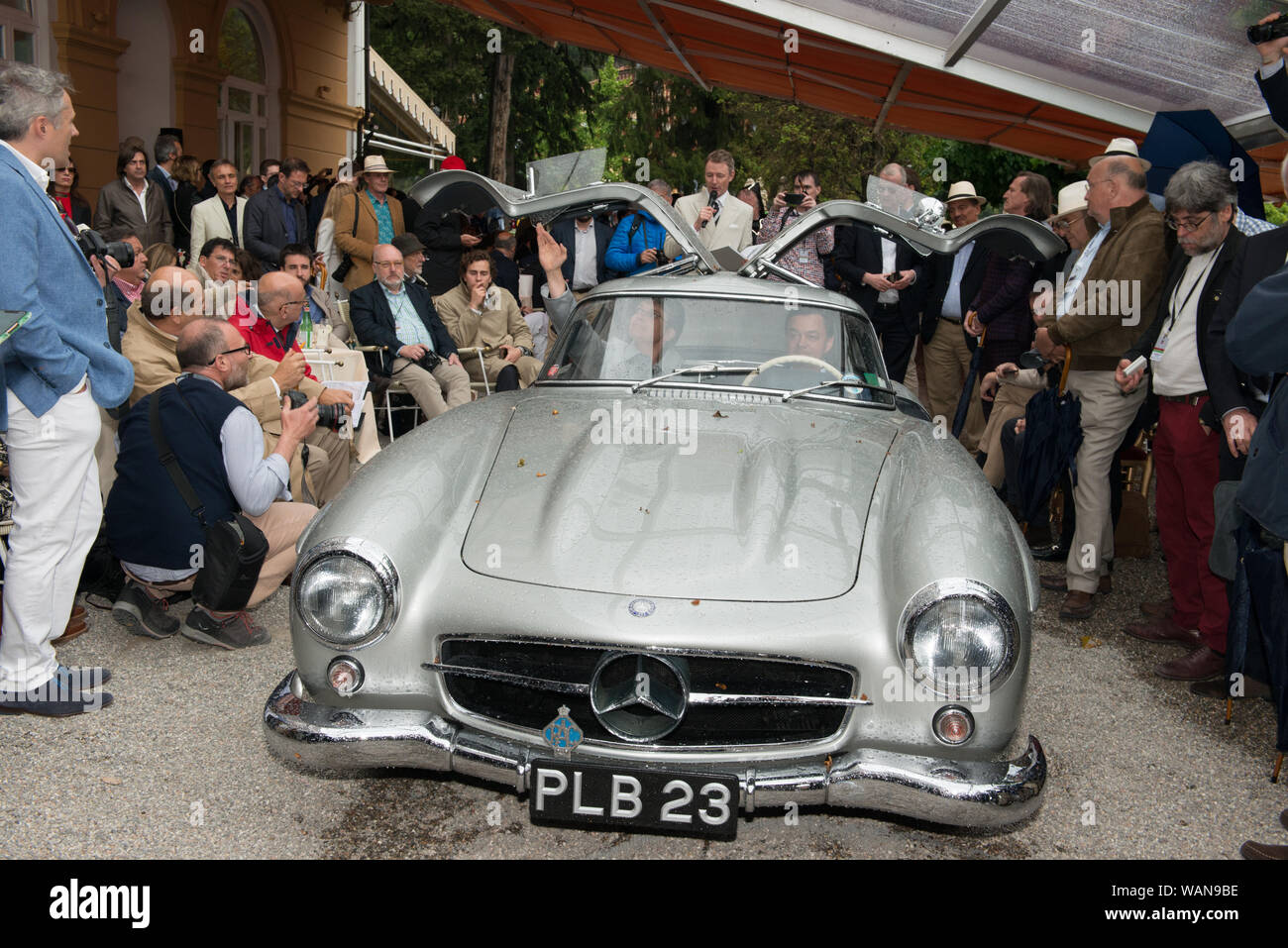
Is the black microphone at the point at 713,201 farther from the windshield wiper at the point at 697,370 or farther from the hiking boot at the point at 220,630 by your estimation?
the hiking boot at the point at 220,630

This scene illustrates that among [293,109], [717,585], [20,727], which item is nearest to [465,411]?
[717,585]

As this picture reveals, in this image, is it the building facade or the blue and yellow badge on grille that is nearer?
the blue and yellow badge on grille

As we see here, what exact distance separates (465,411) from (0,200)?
172 cm

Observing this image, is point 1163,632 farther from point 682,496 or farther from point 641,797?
point 641,797

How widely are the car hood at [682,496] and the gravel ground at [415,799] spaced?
0.69 m

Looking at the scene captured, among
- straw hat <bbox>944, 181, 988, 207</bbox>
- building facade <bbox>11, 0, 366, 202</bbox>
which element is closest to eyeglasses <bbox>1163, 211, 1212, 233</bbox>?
straw hat <bbox>944, 181, 988, 207</bbox>

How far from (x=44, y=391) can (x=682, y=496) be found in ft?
7.54

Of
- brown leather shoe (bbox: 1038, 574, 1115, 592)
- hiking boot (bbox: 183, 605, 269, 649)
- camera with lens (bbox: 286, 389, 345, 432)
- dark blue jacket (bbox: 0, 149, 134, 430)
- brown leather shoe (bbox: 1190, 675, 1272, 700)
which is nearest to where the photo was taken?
dark blue jacket (bbox: 0, 149, 134, 430)

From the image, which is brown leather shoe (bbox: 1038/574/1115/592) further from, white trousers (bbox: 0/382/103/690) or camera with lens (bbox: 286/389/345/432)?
white trousers (bbox: 0/382/103/690)

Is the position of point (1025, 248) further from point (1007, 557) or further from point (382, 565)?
point (382, 565)

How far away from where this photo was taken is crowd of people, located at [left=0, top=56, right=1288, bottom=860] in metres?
3.94

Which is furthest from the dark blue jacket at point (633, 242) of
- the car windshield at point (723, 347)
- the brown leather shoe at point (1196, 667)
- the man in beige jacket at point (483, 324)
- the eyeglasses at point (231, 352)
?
the brown leather shoe at point (1196, 667)

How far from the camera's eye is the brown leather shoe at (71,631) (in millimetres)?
4809

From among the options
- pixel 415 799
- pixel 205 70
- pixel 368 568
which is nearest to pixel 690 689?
pixel 368 568
